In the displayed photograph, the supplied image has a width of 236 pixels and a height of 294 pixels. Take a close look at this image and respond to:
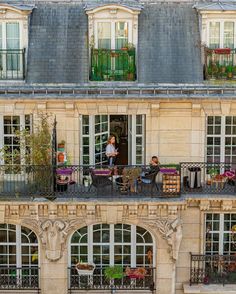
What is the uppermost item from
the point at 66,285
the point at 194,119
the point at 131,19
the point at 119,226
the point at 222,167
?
the point at 131,19

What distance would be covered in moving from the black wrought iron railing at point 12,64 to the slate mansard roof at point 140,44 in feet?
1.03

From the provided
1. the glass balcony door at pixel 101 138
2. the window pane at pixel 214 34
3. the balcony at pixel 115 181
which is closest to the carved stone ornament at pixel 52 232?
the balcony at pixel 115 181

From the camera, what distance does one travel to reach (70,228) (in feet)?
86.4

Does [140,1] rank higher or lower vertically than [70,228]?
higher

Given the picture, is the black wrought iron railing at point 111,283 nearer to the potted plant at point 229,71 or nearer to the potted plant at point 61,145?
the potted plant at point 61,145

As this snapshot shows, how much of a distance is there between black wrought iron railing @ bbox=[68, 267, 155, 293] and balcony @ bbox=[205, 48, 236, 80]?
23.7 feet

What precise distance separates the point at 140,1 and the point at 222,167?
6689 millimetres

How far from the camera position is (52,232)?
26172 millimetres

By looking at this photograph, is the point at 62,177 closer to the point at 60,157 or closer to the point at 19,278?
the point at 60,157

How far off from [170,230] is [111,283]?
118 inches

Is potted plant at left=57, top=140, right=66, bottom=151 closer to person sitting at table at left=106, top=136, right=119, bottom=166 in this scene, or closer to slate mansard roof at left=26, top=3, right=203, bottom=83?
person sitting at table at left=106, top=136, right=119, bottom=166

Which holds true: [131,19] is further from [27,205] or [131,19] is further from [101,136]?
[27,205]

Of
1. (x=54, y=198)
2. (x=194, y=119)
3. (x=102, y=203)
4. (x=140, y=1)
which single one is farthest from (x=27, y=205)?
(x=140, y=1)

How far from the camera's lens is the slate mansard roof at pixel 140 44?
26.5 meters
